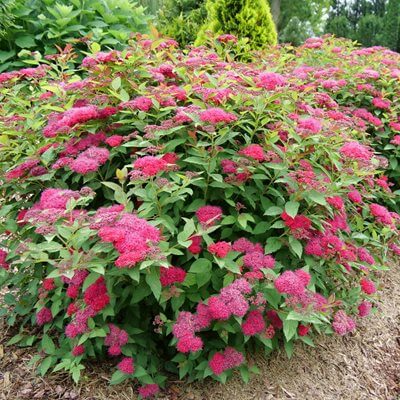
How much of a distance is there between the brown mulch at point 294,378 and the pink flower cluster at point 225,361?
0.28 meters

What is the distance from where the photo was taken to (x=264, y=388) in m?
2.11

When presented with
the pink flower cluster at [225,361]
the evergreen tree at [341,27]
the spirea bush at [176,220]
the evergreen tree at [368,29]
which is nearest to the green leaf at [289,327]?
the spirea bush at [176,220]

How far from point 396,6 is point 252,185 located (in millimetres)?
18848

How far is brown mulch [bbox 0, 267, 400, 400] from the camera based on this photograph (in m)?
2.00

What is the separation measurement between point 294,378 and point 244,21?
13.1ft

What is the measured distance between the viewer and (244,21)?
503 cm

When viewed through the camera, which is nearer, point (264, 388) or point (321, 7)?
point (264, 388)

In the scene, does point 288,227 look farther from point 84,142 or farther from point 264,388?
point 84,142

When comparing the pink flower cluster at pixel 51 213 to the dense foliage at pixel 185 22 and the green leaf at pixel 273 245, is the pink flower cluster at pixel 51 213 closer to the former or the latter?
the green leaf at pixel 273 245

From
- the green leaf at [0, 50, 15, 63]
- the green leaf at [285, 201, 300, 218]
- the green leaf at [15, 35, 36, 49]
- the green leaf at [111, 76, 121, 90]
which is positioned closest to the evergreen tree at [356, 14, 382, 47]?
the green leaf at [15, 35, 36, 49]

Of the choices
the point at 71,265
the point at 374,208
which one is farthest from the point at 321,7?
the point at 71,265

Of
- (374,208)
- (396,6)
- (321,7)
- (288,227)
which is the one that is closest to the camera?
(288,227)

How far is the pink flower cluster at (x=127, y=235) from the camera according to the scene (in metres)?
1.45

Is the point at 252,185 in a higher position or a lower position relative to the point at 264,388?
higher
